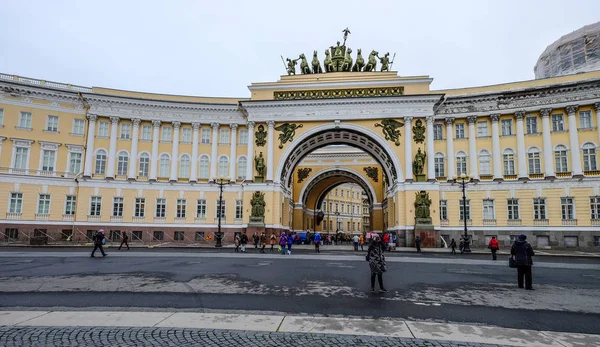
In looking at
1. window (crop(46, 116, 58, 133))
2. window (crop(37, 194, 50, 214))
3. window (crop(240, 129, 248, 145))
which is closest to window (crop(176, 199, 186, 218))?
window (crop(240, 129, 248, 145))

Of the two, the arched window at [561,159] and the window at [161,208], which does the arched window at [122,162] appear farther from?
the arched window at [561,159]

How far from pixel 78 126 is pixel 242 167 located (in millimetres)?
17814

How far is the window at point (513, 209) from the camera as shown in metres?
36.4

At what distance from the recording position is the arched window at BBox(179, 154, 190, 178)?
4184cm

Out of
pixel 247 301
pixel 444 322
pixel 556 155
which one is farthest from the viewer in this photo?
pixel 556 155

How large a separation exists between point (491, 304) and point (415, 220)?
28032mm

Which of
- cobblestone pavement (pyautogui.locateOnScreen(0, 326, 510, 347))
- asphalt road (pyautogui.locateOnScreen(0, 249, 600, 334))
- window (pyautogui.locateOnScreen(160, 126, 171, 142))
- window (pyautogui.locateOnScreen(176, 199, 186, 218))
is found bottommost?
asphalt road (pyautogui.locateOnScreen(0, 249, 600, 334))

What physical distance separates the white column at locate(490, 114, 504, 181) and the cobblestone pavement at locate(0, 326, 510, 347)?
118 feet

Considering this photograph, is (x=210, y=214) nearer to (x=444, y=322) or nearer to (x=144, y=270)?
(x=144, y=270)

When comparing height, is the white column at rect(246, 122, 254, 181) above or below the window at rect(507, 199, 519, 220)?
above

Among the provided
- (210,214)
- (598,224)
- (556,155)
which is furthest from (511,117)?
(210,214)

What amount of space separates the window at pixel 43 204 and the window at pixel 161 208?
10.3 meters

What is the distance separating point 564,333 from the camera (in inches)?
261

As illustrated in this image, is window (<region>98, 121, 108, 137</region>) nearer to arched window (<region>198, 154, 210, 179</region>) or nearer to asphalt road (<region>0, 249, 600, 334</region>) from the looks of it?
arched window (<region>198, 154, 210, 179</region>)
